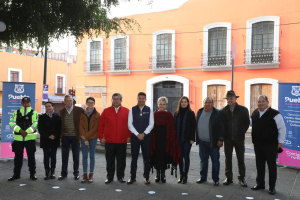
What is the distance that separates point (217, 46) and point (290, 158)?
35.2 ft

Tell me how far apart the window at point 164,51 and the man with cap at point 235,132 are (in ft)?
41.7

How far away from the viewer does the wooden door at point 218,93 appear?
16359mm

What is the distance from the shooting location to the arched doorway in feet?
59.1

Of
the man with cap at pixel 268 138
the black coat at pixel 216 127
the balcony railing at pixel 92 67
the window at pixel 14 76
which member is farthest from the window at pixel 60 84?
the man with cap at pixel 268 138

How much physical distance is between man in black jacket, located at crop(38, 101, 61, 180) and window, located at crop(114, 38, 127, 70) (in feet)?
46.0

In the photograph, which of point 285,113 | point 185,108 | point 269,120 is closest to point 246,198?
point 269,120

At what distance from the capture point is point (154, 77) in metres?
18.5

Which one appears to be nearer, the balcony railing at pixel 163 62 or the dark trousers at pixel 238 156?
the dark trousers at pixel 238 156

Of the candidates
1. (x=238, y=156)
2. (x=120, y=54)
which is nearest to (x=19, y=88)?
(x=238, y=156)

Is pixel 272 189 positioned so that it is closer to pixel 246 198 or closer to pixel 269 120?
pixel 246 198

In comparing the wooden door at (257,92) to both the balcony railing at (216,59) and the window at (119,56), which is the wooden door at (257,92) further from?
the window at (119,56)

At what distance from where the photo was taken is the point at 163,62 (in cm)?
1812

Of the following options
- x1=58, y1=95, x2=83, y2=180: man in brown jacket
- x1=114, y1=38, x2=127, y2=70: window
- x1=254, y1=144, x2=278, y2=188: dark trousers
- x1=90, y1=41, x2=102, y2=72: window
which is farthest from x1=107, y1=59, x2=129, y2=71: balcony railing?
x1=254, y1=144, x2=278, y2=188: dark trousers

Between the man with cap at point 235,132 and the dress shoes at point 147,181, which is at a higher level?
the man with cap at point 235,132
